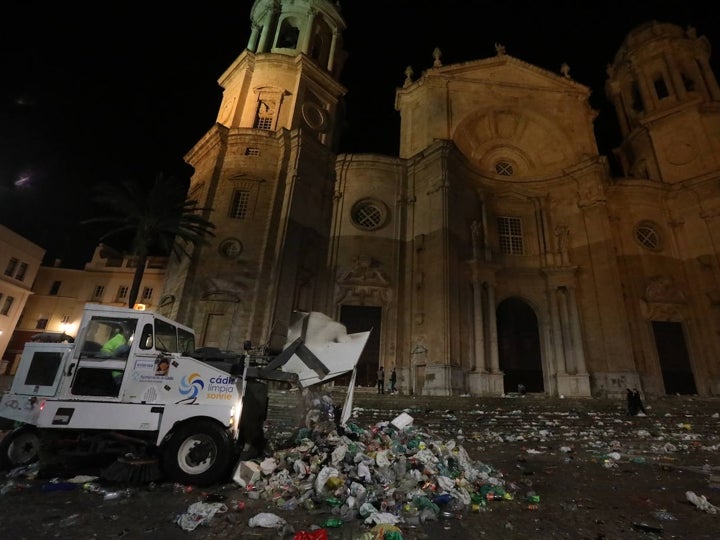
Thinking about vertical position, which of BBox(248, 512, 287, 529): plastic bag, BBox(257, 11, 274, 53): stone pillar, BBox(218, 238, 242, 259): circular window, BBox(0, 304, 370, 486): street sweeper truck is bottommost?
BBox(248, 512, 287, 529): plastic bag

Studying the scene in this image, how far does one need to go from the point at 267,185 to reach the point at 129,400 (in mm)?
16879

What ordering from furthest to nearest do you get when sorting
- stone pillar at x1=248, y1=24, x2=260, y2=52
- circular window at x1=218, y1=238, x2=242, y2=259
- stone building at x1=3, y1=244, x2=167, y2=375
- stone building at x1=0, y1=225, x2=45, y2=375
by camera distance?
stone building at x1=3, y1=244, x2=167, y2=375 < stone building at x1=0, y1=225, x2=45, y2=375 < stone pillar at x1=248, y1=24, x2=260, y2=52 < circular window at x1=218, y1=238, x2=242, y2=259

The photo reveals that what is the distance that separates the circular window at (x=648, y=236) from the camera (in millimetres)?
22453

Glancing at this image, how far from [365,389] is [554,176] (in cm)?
1807

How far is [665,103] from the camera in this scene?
25969mm

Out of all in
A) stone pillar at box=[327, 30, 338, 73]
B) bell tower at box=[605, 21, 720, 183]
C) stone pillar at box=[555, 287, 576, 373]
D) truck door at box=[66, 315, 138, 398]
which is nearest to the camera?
truck door at box=[66, 315, 138, 398]

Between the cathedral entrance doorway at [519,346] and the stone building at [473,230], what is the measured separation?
0.10 meters

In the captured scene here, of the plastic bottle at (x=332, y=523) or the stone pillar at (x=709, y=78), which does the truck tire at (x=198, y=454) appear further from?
the stone pillar at (x=709, y=78)

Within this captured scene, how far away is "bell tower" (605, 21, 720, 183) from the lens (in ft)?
78.4

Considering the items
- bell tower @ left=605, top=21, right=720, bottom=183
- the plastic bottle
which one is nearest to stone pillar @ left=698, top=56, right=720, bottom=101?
bell tower @ left=605, top=21, right=720, bottom=183

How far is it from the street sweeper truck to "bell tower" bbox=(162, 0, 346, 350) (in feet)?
28.2

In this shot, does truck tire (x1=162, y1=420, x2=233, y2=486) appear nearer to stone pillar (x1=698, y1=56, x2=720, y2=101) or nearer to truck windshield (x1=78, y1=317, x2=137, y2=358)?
truck windshield (x1=78, y1=317, x2=137, y2=358)

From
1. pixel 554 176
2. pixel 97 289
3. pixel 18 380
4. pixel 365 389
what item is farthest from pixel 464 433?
pixel 97 289

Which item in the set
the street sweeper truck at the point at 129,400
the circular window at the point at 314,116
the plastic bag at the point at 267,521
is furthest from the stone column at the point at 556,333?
the plastic bag at the point at 267,521
